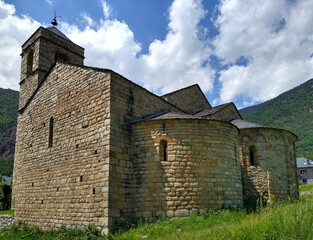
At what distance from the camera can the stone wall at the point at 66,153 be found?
866 centimetres

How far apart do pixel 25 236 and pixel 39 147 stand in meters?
3.56

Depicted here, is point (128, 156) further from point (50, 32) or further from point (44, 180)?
point (50, 32)

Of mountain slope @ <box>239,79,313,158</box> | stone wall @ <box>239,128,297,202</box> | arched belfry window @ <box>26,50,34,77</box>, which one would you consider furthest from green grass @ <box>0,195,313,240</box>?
mountain slope @ <box>239,79,313,158</box>

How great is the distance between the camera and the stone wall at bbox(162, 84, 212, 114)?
15150 millimetres

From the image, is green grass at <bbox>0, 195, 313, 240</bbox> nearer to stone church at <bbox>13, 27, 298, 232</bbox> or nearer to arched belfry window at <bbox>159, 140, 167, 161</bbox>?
stone church at <bbox>13, 27, 298, 232</bbox>

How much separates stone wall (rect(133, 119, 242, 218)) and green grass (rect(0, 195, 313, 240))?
1.60 ft

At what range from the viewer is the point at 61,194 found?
31.9 ft

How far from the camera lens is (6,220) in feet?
42.8

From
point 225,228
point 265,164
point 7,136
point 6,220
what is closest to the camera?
point 225,228

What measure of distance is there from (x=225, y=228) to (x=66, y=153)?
20.8 ft

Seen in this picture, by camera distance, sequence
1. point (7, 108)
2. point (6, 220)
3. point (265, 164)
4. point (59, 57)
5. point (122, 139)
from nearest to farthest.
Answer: point (122, 139) → point (265, 164) → point (6, 220) → point (59, 57) → point (7, 108)

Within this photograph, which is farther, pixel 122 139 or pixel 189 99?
pixel 189 99

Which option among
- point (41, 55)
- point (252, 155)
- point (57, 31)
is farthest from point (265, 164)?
point (57, 31)

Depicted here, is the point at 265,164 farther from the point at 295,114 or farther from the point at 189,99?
the point at 295,114
